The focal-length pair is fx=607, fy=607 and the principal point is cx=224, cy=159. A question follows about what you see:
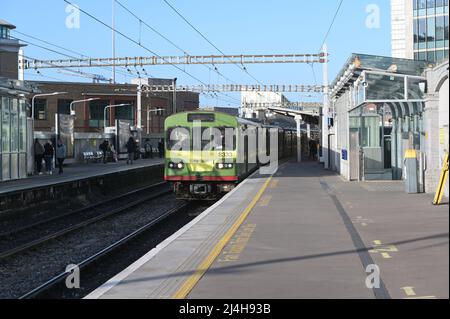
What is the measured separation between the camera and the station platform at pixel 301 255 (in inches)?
253

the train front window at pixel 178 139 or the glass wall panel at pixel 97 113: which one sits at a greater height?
the glass wall panel at pixel 97 113

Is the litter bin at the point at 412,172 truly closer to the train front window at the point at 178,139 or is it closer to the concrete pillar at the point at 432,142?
the concrete pillar at the point at 432,142

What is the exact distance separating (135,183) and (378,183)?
1448 centimetres

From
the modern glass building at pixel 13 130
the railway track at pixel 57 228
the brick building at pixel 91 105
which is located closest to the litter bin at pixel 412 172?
the railway track at pixel 57 228

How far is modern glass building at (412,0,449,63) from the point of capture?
67250 millimetres

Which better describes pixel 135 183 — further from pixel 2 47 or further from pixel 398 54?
pixel 398 54

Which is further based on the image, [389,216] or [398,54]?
[398,54]

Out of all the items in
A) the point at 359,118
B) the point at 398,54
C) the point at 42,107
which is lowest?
the point at 359,118

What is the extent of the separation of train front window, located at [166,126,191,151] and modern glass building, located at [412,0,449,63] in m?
53.1

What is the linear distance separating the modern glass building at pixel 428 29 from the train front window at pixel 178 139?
53.1 meters

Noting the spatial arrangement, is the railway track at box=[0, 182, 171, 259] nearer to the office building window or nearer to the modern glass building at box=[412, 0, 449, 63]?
the modern glass building at box=[412, 0, 449, 63]
